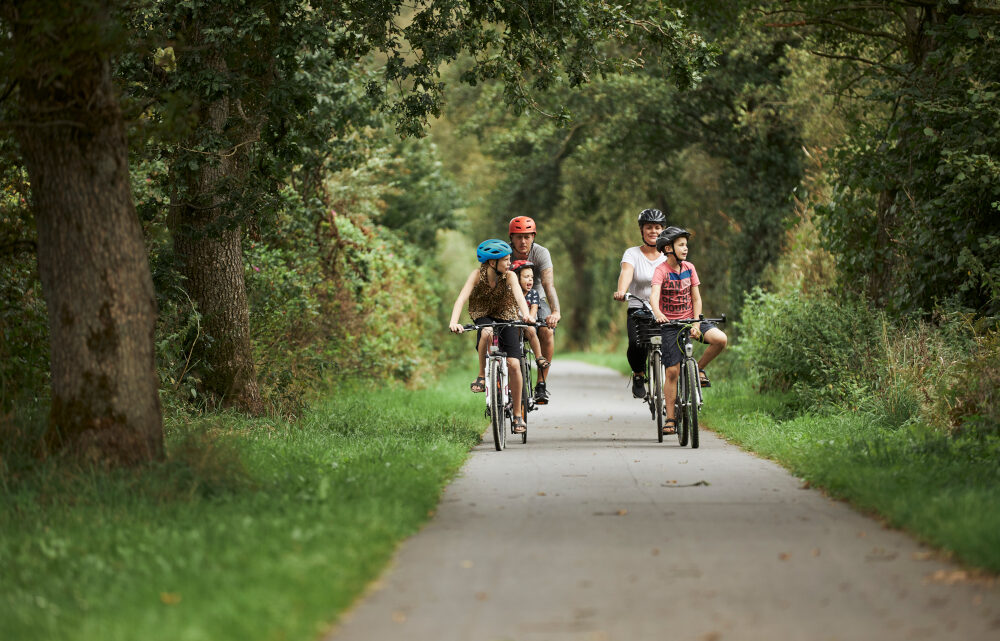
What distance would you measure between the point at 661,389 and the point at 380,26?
182 inches

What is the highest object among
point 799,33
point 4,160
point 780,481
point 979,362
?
point 799,33

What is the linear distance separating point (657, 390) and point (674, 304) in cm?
90

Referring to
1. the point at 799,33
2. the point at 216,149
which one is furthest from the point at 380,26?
the point at 799,33

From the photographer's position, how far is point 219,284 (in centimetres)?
1263

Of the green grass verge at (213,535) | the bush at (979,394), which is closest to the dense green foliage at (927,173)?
the bush at (979,394)

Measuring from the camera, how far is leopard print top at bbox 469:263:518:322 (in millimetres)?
12008

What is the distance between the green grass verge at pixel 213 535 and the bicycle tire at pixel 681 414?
2.46 metres

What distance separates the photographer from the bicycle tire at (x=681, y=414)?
11.4m

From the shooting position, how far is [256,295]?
14.7m

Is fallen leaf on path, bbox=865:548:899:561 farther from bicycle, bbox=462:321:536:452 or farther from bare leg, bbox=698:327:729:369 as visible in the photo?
bare leg, bbox=698:327:729:369

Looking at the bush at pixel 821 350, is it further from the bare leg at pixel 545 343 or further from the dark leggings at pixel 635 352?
the bare leg at pixel 545 343

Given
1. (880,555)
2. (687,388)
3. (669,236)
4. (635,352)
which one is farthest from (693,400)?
(880,555)

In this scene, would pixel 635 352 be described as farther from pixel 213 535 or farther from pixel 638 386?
pixel 213 535

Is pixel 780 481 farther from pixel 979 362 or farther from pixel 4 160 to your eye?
pixel 4 160
